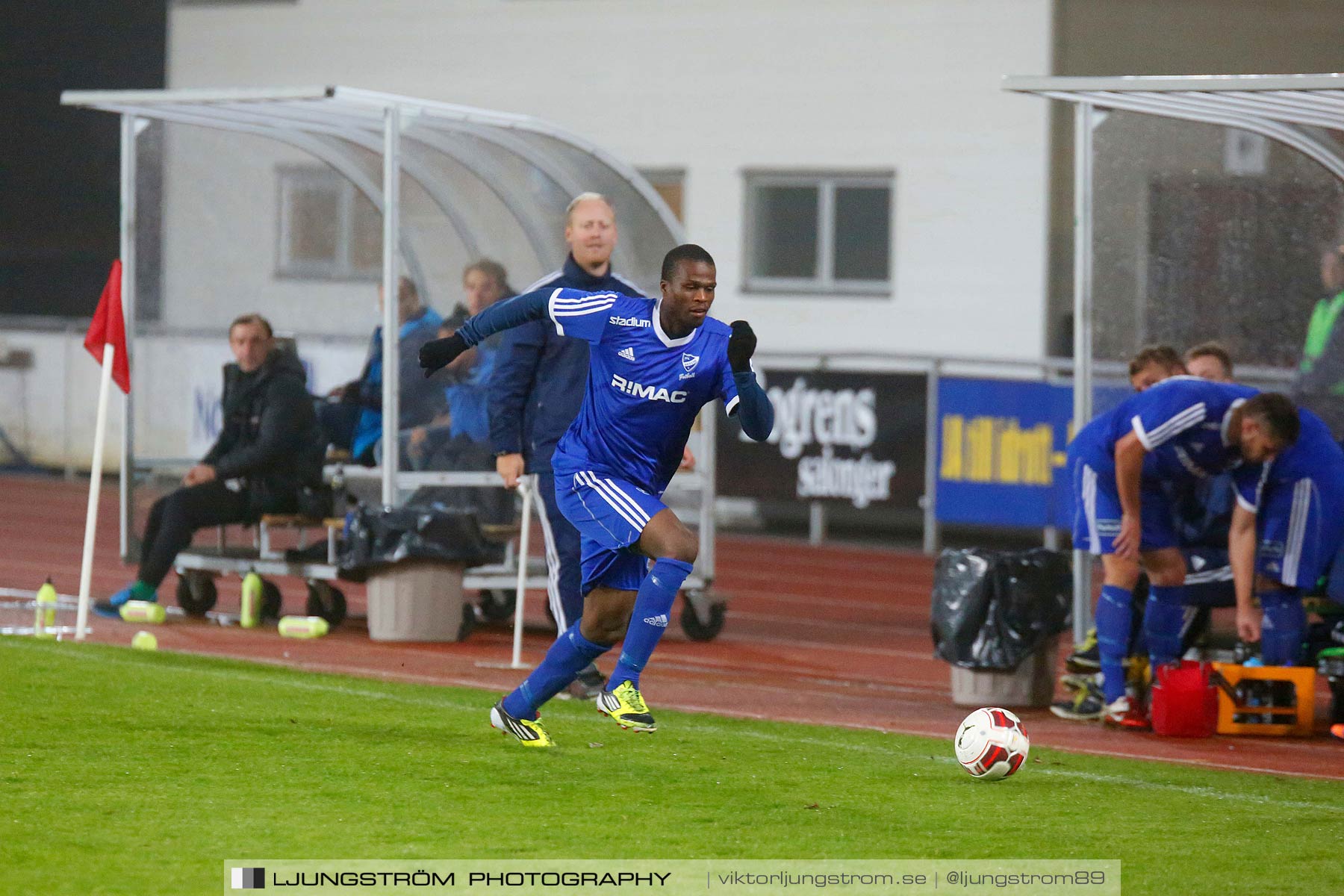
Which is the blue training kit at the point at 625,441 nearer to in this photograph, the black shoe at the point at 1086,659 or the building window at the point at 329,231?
the black shoe at the point at 1086,659

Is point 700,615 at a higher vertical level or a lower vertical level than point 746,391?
lower

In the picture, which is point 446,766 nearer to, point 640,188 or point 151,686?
point 151,686

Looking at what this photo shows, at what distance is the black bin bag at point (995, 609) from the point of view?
32.1 feet

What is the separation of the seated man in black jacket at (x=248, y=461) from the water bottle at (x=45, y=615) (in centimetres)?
37

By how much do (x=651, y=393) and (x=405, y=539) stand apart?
4243mm

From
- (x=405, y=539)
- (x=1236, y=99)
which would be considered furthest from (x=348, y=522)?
(x=1236, y=99)

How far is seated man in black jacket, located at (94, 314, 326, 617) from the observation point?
12266mm

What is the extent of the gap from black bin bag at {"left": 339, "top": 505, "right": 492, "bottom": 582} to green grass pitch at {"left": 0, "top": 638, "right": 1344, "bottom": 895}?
91.4 inches

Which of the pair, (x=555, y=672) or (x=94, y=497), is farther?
(x=94, y=497)

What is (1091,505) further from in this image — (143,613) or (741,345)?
(143,613)

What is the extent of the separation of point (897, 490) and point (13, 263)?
11270mm

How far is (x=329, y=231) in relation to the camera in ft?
45.9

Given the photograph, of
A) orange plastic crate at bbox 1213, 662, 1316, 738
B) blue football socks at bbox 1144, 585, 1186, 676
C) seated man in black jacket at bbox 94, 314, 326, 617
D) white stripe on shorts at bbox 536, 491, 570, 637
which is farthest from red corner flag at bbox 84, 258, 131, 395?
orange plastic crate at bbox 1213, 662, 1316, 738

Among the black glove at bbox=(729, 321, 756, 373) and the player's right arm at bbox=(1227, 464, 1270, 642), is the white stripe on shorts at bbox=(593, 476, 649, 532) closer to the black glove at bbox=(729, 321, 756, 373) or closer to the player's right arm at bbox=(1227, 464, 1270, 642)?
the black glove at bbox=(729, 321, 756, 373)
